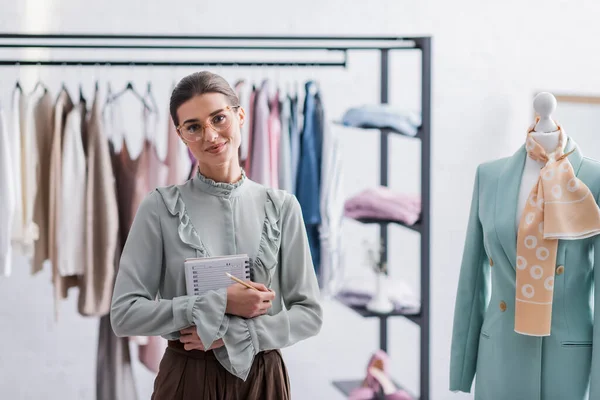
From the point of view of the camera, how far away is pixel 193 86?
75.1 inches

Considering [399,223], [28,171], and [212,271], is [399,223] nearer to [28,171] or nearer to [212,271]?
[28,171]

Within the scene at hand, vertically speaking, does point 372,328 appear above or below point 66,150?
below

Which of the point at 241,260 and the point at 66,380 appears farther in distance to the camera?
the point at 66,380

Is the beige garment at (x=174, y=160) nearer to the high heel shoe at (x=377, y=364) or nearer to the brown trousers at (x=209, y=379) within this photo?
the high heel shoe at (x=377, y=364)

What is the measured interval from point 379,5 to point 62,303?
7.51 feet

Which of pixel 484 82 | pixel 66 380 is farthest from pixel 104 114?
pixel 484 82

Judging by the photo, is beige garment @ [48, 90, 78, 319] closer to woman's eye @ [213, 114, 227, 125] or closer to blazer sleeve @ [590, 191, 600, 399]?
woman's eye @ [213, 114, 227, 125]

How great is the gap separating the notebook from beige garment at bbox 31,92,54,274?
1.86 m

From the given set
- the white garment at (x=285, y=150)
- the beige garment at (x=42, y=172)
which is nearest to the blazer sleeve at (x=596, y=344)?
the white garment at (x=285, y=150)

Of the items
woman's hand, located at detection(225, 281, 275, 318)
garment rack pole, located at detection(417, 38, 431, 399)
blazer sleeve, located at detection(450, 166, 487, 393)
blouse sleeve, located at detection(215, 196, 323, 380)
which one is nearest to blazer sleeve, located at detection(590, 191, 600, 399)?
blazer sleeve, located at detection(450, 166, 487, 393)

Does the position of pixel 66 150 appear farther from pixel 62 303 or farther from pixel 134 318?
pixel 134 318

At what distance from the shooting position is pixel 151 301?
1.84 metres

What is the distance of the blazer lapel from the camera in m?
2.23

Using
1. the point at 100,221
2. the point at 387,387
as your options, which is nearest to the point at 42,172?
the point at 100,221
